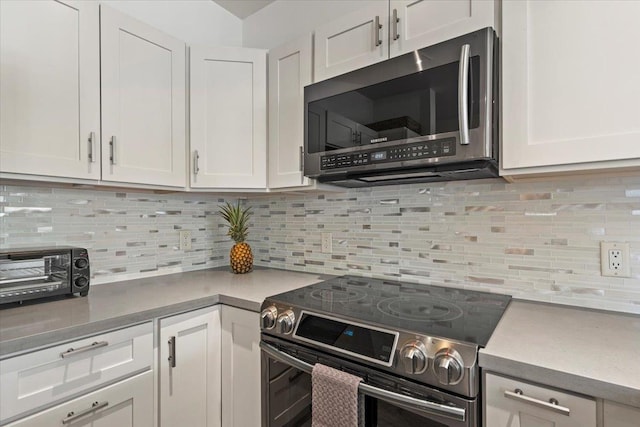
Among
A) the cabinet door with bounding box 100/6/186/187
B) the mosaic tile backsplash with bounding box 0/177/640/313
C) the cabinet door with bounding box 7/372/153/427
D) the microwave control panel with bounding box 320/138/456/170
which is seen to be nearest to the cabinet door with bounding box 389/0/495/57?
the microwave control panel with bounding box 320/138/456/170

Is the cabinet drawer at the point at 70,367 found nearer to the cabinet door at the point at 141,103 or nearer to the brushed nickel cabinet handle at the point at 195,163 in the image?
the cabinet door at the point at 141,103

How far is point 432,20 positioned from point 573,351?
3.85ft

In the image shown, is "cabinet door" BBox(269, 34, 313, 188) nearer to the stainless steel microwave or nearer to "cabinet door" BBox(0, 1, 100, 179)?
the stainless steel microwave

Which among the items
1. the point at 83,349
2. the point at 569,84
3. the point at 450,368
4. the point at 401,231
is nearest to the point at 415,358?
the point at 450,368

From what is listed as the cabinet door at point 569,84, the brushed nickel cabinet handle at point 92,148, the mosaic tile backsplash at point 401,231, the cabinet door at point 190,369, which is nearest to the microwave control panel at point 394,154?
the cabinet door at point 569,84

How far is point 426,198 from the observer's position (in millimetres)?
1536

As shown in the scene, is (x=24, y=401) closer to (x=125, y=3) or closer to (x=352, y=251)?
(x=352, y=251)

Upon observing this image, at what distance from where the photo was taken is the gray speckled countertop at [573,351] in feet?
2.27

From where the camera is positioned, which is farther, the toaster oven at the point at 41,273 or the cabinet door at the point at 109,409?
the toaster oven at the point at 41,273

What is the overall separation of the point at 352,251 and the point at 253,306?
2.22 ft

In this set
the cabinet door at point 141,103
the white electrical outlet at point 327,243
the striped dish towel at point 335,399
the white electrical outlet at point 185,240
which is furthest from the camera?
the white electrical outlet at point 185,240

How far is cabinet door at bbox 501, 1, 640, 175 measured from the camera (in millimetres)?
883

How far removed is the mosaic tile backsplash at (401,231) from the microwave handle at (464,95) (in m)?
0.42

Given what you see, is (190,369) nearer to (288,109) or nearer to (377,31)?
(288,109)
